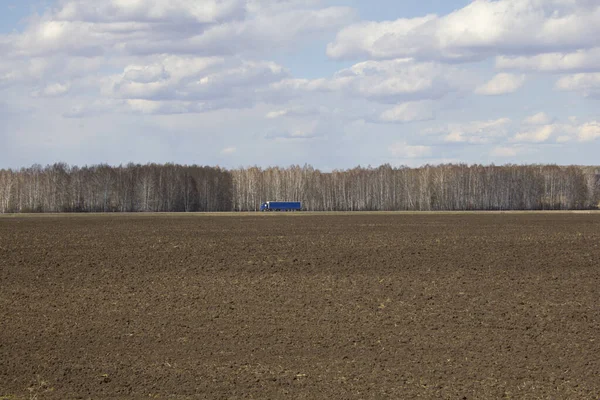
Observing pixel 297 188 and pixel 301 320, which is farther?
pixel 297 188

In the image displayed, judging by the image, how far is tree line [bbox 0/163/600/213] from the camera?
12412 cm

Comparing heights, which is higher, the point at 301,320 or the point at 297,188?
the point at 297,188

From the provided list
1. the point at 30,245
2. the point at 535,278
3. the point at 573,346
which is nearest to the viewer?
the point at 573,346

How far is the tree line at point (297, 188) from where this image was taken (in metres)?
124

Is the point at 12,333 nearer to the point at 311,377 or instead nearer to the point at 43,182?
the point at 311,377

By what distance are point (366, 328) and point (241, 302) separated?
4.92 m

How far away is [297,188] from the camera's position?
13762 cm

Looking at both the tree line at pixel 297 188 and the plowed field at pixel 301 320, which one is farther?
the tree line at pixel 297 188

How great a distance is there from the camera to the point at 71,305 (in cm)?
2320

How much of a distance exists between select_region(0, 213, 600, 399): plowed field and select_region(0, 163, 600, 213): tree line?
292 ft

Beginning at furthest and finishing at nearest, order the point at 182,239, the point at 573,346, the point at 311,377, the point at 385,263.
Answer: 1. the point at 182,239
2. the point at 385,263
3. the point at 573,346
4. the point at 311,377

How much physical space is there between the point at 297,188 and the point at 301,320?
4614 inches

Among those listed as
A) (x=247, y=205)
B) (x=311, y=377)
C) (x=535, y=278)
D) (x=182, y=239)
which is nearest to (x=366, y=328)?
(x=311, y=377)

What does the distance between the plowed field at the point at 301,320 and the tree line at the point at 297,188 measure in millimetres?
88907
